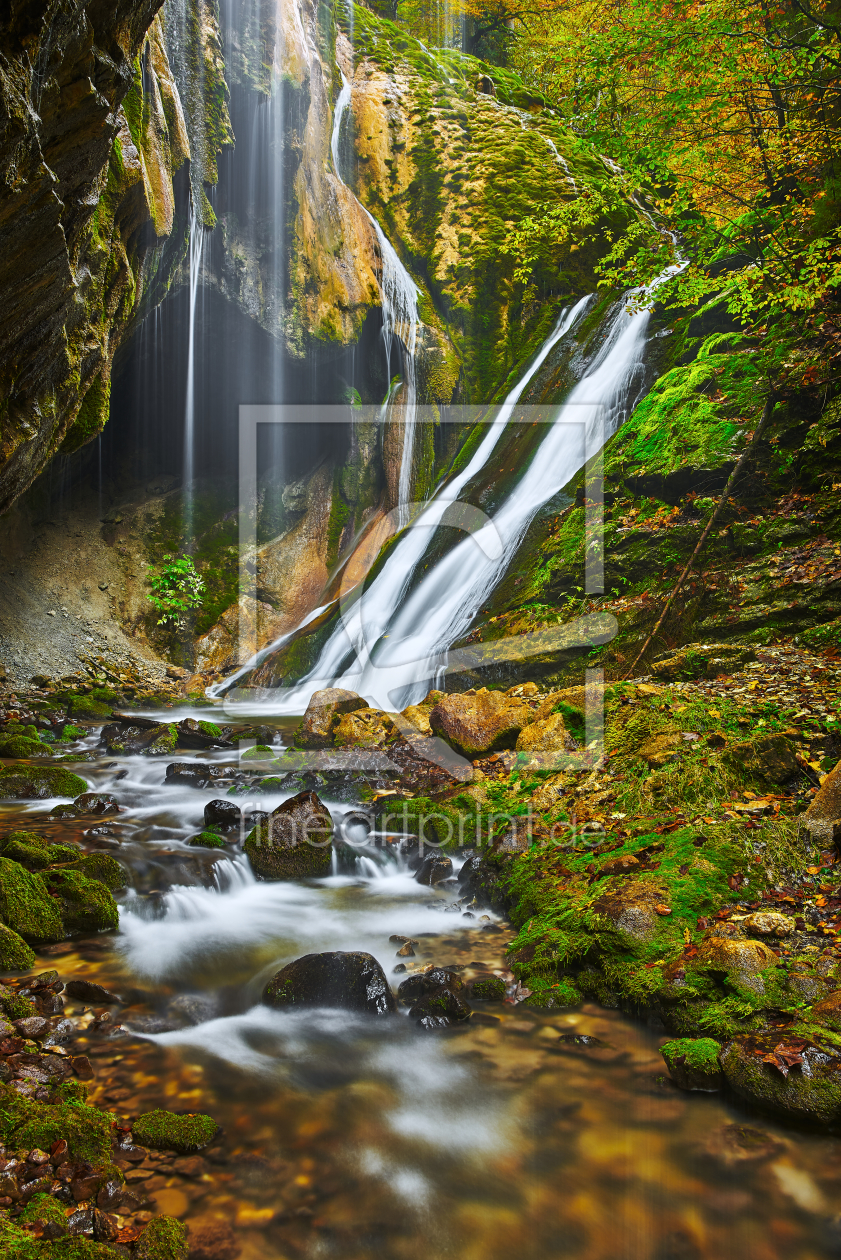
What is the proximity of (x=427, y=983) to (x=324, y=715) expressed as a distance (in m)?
5.08

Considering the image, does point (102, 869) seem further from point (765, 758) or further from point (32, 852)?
point (765, 758)

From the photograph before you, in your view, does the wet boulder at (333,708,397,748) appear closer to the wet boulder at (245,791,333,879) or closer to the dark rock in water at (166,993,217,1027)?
the wet boulder at (245,791,333,879)

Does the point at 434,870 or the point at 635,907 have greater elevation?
the point at 635,907

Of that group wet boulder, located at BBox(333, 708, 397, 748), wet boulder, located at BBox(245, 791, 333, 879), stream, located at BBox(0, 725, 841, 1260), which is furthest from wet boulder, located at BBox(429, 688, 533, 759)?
stream, located at BBox(0, 725, 841, 1260)

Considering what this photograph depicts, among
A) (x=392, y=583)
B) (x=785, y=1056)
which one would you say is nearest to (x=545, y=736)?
(x=785, y=1056)

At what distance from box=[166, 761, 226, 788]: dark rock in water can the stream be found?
2.88 meters

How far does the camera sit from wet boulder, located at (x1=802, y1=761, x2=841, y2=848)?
3846 millimetres

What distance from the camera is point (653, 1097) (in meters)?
2.91

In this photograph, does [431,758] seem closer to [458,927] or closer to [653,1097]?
[458,927]

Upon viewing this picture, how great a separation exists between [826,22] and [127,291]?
7441 mm

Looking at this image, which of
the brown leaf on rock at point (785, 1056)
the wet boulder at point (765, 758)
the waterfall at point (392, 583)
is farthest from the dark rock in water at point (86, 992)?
the waterfall at point (392, 583)

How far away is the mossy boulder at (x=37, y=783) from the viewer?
6.43 meters

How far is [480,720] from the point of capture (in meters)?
6.95

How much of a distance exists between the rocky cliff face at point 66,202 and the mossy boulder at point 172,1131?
393 centimetres
